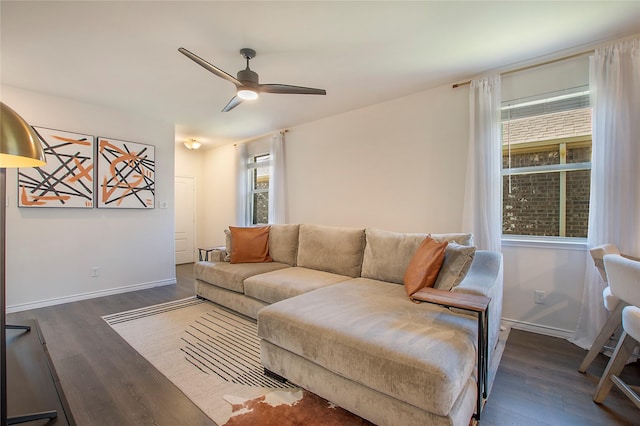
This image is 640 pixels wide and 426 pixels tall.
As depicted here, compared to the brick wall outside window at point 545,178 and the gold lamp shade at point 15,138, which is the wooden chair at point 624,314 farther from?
the gold lamp shade at point 15,138

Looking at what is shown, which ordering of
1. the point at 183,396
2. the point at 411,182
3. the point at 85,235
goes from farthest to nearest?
the point at 85,235
the point at 411,182
the point at 183,396

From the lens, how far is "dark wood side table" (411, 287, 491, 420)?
1.51m

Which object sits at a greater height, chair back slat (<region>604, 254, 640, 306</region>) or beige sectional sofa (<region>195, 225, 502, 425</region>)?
chair back slat (<region>604, 254, 640, 306</region>)

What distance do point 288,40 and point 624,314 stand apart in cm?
292

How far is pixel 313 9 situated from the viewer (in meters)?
2.04

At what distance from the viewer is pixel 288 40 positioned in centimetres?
241

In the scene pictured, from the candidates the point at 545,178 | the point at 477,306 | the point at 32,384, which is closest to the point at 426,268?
the point at 477,306

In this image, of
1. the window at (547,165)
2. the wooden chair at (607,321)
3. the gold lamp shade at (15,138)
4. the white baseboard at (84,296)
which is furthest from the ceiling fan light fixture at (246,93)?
the white baseboard at (84,296)

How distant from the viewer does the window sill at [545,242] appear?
8.66ft

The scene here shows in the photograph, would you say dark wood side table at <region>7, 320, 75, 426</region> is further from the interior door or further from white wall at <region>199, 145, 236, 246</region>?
the interior door

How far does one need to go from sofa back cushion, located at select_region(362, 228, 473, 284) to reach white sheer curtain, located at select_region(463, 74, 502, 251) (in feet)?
1.97

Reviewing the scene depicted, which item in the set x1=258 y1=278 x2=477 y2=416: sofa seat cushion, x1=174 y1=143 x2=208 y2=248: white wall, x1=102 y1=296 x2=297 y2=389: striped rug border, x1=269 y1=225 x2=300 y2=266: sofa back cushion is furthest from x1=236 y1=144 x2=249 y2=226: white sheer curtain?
x1=258 y1=278 x2=477 y2=416: sofa seat cushion

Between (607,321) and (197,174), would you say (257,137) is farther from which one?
(607,321)

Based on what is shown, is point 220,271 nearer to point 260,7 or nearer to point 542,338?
point 260,7
